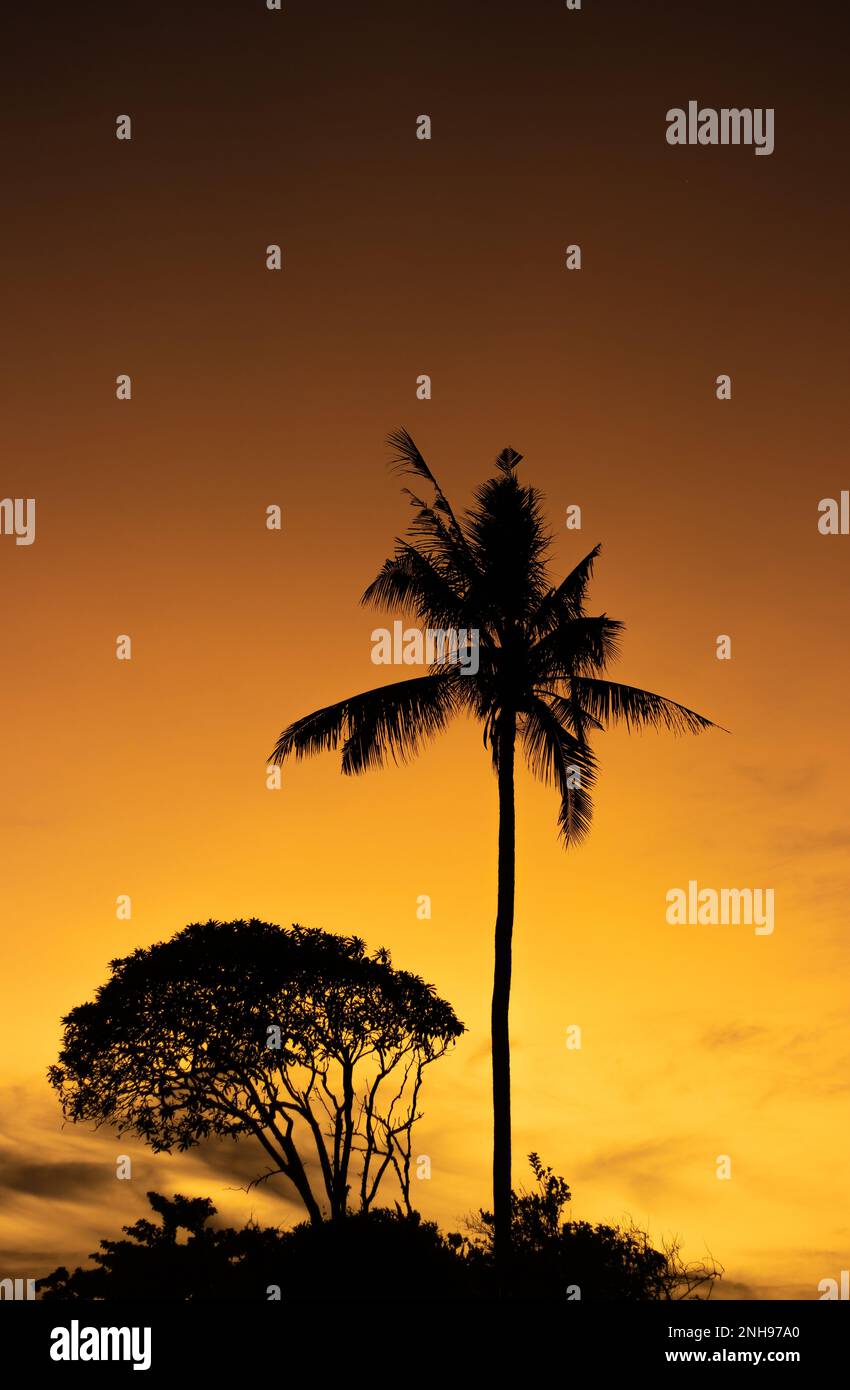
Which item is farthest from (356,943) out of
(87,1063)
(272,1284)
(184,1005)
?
(272,1284)

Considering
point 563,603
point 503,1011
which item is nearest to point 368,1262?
point 503,1011

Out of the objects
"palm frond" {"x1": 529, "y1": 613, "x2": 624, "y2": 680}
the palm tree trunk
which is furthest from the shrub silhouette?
"palm frond" {"x1": 529, "y1": 613, "x2": 624, "y2": 680}

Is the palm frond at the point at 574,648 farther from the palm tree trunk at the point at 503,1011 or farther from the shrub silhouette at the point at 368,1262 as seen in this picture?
the shrub silhouette at the point at 368,1262

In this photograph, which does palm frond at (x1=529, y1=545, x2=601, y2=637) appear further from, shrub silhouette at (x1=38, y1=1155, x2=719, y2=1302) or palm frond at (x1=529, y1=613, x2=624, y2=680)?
shrub silhouette at (x1=38, y1=1155, x2=719, y2=1302)

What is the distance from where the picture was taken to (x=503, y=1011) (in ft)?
78.2

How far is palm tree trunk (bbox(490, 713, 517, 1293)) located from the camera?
71.7 ft

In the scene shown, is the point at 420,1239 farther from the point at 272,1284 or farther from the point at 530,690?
the point at 530,690

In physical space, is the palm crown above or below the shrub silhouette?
above

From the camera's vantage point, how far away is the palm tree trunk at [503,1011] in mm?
21859

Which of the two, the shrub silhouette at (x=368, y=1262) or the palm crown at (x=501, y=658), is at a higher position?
the palm crown at (x=501, y=658)

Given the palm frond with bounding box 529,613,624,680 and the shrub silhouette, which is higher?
the palm frond with bounding box 529,613,624,680

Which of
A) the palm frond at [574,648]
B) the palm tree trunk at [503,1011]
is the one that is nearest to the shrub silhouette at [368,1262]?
the palm tree trunk at [503,1011]

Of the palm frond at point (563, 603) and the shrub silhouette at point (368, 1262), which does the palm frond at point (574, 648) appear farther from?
the shrub silhouette at point (368, 1262)
